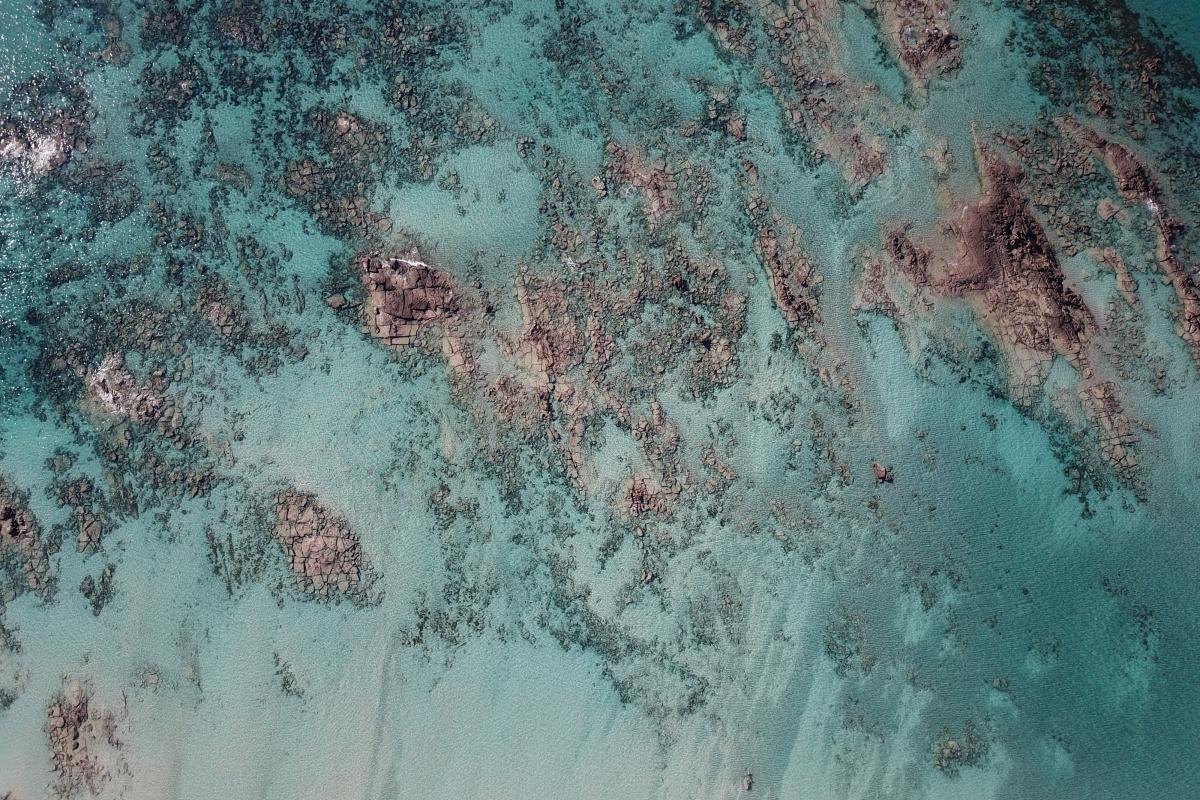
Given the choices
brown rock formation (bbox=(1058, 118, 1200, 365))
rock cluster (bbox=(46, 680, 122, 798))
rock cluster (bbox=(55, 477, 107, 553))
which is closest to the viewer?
rock cluster (bbox=(46, 680, 122, 798))

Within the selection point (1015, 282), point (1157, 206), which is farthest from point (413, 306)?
point (1157, 206)

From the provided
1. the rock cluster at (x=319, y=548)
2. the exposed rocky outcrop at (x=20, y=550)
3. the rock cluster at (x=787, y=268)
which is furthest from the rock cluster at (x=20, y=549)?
the rock cluster at (x=787, y=268)

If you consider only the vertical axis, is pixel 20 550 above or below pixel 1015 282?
below

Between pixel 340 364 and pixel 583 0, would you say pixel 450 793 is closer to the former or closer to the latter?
pixel 340 364

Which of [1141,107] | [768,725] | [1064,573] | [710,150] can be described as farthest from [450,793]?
[1141,107]

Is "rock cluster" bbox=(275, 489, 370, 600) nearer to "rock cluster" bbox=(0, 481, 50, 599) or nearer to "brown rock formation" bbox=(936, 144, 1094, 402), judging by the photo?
"rock cluster" bbox=(0, 481, 50, 599)

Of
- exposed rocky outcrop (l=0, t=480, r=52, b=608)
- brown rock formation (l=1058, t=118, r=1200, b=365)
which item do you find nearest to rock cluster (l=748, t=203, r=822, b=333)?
brown rock formation (l=1058, t=118, r=1200, b=365)

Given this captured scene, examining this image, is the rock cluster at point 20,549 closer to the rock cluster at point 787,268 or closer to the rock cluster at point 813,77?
the rock cluster at point 787,268

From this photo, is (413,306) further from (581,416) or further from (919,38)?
(919,38)
